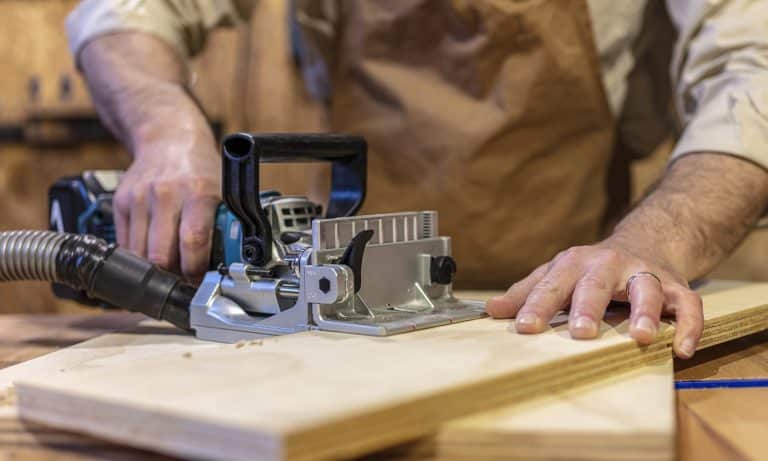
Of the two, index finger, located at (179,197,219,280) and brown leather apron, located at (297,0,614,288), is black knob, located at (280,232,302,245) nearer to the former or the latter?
index finger, located at (179,197,219,280)

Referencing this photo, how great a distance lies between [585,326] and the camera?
1043 millimetres

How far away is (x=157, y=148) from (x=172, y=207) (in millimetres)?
191

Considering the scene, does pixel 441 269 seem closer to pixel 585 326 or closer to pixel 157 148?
pixel 585 326

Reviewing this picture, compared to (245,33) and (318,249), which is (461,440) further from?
(245,33)

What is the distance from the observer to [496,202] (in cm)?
194

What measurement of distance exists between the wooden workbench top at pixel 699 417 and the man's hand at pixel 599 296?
9cm

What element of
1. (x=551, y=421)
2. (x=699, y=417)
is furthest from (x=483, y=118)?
(x=551, y=421)

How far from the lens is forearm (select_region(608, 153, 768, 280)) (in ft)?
4.74

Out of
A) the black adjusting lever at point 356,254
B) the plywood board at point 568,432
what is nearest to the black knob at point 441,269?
the black adjusting lever at point 356,254

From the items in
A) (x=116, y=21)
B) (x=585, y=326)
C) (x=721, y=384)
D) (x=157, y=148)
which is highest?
(x=116, y=21)

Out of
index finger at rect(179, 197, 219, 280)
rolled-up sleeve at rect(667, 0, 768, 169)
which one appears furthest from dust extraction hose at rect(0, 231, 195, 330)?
rolled-up sleeve at rect(667, 0, 768, 169)

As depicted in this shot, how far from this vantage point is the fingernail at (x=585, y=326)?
104 cm

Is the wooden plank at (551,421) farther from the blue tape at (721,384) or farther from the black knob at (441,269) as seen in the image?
the black knob at (441,269)

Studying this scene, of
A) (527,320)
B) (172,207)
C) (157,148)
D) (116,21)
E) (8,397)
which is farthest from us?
(116,21)
